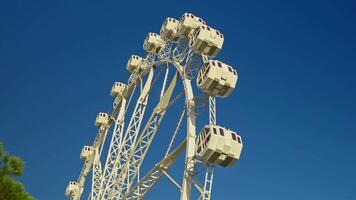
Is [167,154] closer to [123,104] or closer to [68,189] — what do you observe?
[123,104]

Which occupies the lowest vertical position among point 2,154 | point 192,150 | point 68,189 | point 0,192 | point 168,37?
point 0,192

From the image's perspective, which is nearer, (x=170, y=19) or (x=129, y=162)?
(x=129, y=162)

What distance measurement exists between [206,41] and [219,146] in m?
6.98

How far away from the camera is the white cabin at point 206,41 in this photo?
23.1 m

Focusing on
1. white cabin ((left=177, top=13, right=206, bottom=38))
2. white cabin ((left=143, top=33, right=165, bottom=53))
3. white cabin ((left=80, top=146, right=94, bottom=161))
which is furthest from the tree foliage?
white cabin ((left=80, top=146, right=94, bottom=161))

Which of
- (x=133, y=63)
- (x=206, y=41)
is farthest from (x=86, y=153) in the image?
(x=206, y=41)

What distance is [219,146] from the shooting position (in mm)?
17734

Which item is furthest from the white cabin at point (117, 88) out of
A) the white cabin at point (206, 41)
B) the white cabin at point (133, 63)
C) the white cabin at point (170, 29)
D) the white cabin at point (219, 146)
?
the white cabin at point (219, 146)

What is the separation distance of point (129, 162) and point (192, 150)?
778cm

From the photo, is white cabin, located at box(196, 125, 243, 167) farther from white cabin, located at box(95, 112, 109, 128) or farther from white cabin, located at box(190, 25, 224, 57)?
white cabin, located at box(95, 112, 109, 128)

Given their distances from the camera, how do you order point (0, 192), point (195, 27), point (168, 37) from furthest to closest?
point (168, 37) → point (195, 27) → point (0, 192)

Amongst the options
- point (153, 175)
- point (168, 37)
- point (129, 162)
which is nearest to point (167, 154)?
point (153, 175)

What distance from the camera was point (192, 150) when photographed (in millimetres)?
19156

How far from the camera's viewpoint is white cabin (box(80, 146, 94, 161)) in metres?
43.2
